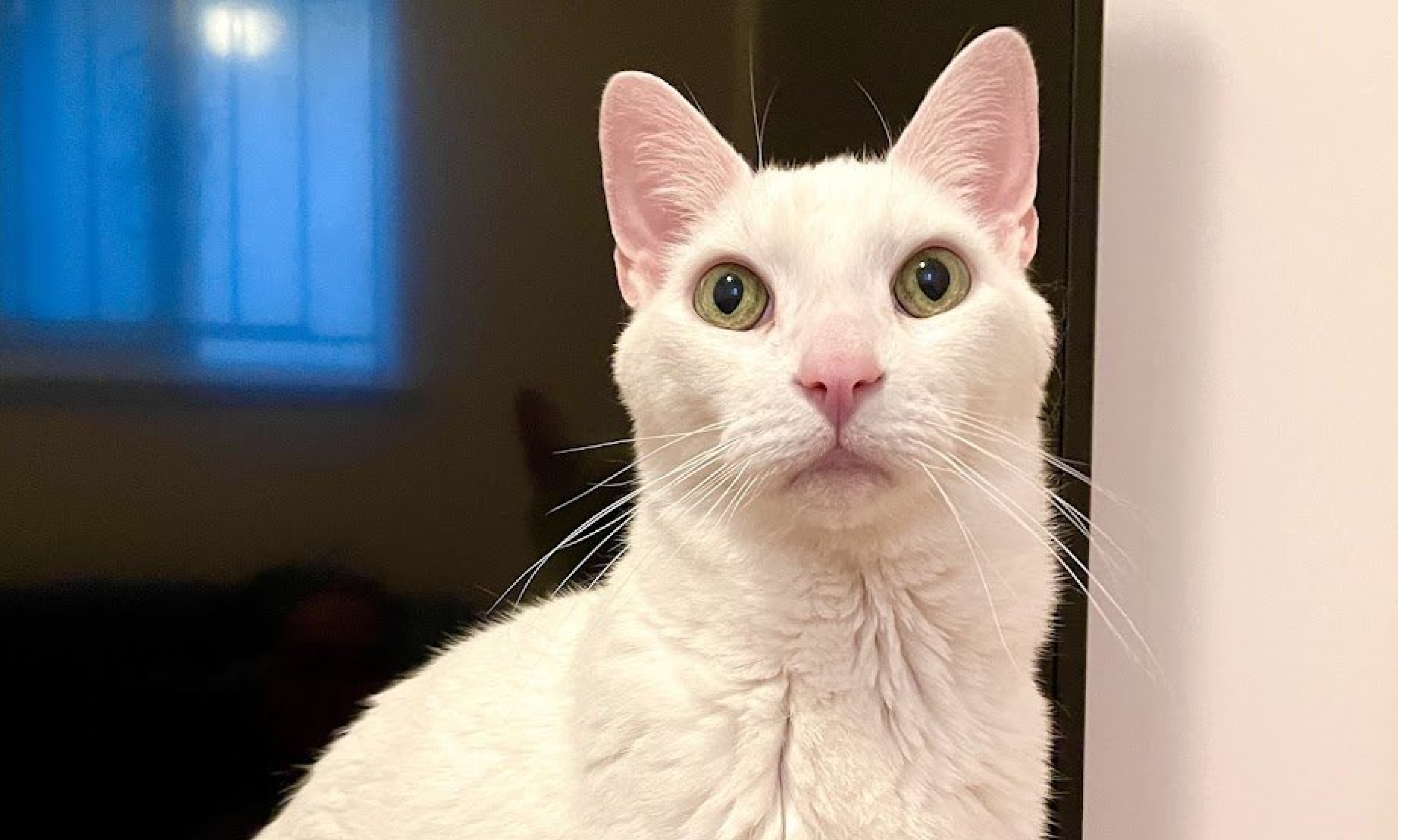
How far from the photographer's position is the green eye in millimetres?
631

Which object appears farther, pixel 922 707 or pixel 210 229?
pixel 210 229

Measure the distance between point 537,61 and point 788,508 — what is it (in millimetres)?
666

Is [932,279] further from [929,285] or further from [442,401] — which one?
[442,401]

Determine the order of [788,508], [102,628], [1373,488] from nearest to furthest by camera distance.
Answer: [788,508] → [102,628] → [1373,488]

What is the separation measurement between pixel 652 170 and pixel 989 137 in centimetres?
24

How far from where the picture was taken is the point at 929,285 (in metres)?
0.62

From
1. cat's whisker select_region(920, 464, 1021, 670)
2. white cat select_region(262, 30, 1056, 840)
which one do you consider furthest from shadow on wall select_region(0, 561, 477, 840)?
cat's whisker select_region(920, 464, 1021, 670)

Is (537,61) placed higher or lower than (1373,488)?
higher

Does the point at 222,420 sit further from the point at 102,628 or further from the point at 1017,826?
the point at 1017,826

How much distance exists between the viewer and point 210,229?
41.3 inches

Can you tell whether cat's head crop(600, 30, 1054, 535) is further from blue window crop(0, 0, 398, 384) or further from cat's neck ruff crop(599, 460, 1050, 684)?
blue window crop(0, 0, 398, 384)

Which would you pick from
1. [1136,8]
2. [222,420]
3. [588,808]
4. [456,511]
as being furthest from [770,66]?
[588,808]

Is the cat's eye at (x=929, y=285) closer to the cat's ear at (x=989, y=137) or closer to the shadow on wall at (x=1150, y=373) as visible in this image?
the cat's ear at (x=989, y=137)

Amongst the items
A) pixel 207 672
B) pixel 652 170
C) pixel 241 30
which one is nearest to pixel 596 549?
pixel 652 170
